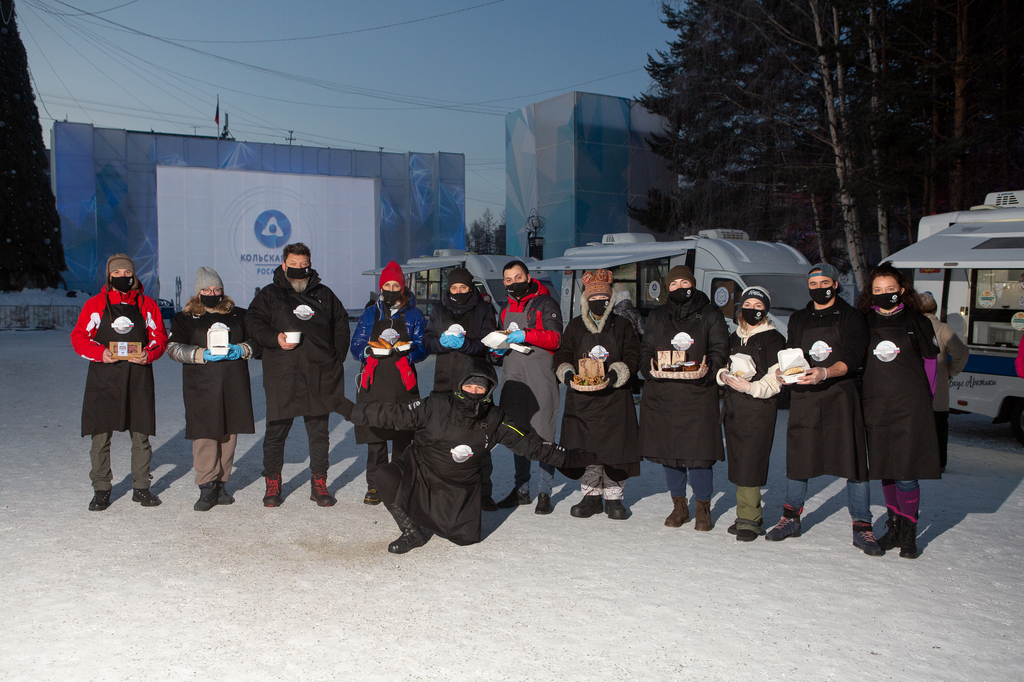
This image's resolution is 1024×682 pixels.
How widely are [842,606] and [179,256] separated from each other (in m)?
31.5

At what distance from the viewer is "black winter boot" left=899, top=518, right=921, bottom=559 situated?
4.64m

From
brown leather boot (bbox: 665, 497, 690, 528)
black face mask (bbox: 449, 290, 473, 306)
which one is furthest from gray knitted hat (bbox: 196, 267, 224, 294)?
brown leather boot (bbox: 665, 497, 690, 528)

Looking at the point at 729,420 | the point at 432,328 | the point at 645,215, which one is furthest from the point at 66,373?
the point at 645,215

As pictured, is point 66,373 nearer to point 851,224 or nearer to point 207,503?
point 207,503

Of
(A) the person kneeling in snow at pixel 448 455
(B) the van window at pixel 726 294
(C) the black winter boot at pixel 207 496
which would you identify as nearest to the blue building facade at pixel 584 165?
(B) the van window at pixel 726 294

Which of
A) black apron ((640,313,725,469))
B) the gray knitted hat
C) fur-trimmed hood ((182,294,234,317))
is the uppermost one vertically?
the gray knitted hat

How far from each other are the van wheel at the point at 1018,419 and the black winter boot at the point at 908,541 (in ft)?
15.0

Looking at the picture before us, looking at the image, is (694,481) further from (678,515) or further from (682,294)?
(682,294)

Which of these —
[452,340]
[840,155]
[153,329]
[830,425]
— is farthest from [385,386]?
[840,155]

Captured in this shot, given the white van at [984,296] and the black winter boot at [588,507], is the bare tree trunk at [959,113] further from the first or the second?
the black winter boot at [588,507]

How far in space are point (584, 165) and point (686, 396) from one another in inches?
895

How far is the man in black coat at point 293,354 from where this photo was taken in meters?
5.49

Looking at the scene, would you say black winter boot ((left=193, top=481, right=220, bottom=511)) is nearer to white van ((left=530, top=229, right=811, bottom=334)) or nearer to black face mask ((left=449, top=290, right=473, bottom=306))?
black face mask ((left=449, top=290, right=473, bottom=306))

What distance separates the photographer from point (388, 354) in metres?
5.38
